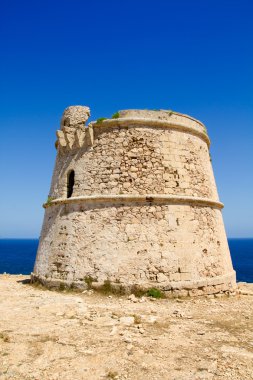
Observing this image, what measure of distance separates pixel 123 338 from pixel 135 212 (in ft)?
14.6

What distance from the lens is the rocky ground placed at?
430 centimetres

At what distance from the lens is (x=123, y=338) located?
5.45 metres

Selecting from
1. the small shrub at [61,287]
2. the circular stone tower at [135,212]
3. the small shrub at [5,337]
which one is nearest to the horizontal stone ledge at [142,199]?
the circular stone tower at [135,212]

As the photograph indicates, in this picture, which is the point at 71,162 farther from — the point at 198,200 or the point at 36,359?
the point at 36,359

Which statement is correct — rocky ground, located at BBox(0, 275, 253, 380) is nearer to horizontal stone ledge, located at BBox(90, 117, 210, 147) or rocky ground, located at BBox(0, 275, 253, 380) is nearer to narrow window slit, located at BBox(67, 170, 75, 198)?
narrow window slit, located at BBox(67, 170, 75, 198)

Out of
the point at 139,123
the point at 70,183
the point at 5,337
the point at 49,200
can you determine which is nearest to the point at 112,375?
the point at 5,337

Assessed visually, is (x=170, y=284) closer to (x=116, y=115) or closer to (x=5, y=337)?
(x=5, y=337)

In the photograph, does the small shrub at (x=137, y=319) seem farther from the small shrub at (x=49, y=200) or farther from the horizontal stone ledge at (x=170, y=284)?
the small shrub at (x=49, y=200)

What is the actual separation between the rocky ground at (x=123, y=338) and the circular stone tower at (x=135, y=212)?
2.85 feet

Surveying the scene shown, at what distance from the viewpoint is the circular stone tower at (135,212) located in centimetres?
895

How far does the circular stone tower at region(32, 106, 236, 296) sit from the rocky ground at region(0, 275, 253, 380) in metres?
0.87

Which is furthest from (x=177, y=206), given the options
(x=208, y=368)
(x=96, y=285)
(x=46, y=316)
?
(x=208, y=368)

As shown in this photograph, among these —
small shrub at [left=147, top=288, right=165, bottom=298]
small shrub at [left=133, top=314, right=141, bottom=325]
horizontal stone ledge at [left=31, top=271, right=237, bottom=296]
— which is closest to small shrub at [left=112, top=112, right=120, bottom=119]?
horizontal stone ledge at [left=31, top=271, right=237, bottom=296]

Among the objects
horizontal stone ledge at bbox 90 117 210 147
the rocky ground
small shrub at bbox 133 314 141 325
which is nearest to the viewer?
the rocky ground
